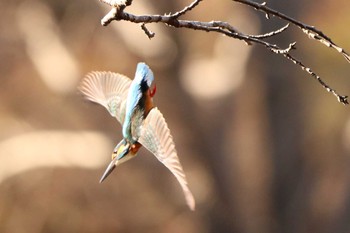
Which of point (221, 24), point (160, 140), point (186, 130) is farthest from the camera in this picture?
point (186, 130)

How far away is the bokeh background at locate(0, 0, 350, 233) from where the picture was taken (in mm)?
2197

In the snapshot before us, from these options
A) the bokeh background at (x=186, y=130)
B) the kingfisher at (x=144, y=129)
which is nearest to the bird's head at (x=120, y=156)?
the kingfisher at (x=144, y=129)

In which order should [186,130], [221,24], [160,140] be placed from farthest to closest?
[186,130], [221,24], [160,140]

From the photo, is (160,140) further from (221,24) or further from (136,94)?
(221,24)

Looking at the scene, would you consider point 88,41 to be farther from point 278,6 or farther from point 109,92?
point 109,92

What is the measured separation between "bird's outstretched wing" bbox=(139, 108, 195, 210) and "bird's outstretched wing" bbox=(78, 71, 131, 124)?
0.03 meters

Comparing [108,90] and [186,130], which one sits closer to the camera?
[108,90]

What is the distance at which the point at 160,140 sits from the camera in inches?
16.7

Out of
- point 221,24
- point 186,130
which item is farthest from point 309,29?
point 186,130

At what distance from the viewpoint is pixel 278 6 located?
2121 millimetres

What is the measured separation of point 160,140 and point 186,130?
70.7 inches

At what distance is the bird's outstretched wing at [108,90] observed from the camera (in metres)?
0.46

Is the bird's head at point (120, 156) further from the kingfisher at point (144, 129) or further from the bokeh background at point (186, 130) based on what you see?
the bokeh background at point (186, 130)

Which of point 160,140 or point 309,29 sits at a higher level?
point 309,29
